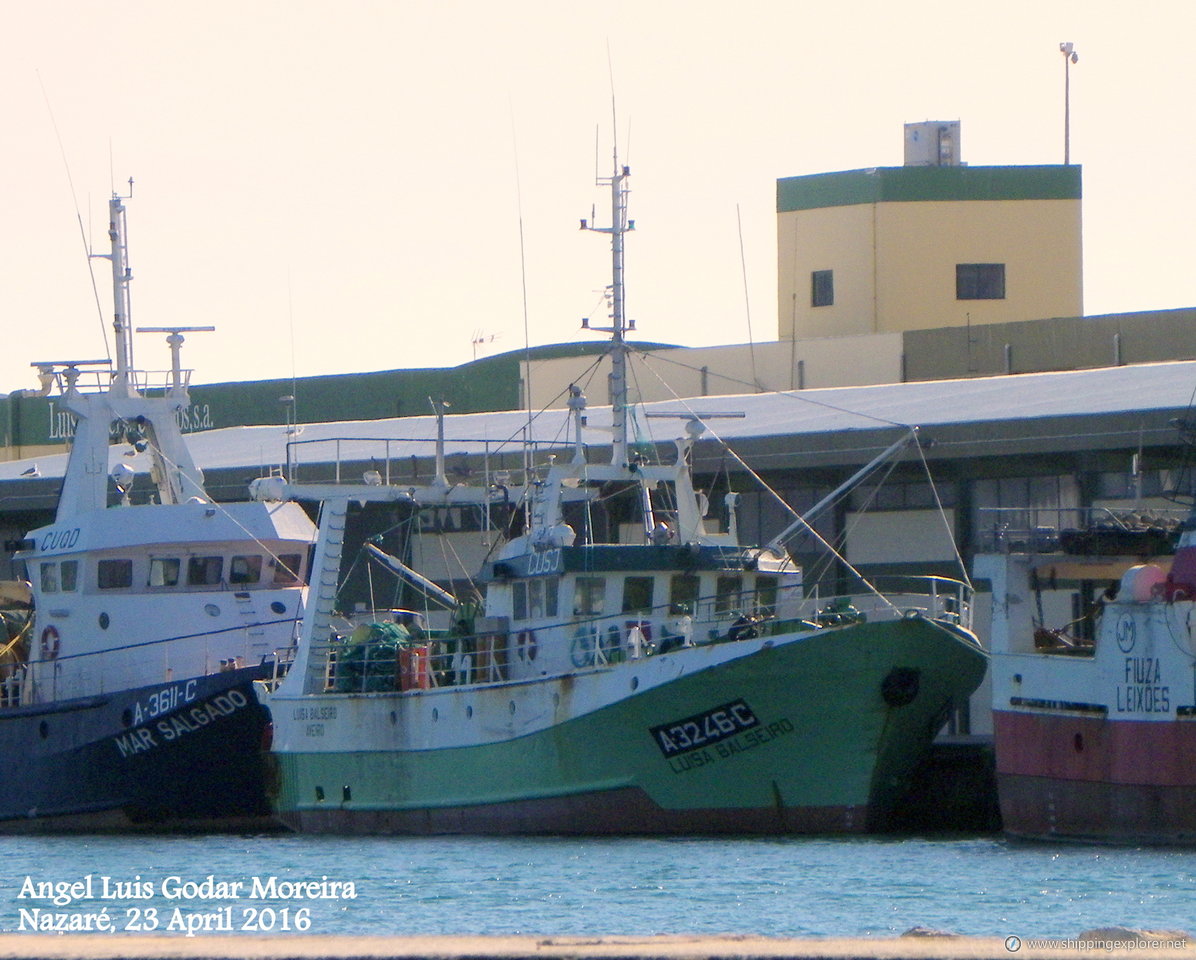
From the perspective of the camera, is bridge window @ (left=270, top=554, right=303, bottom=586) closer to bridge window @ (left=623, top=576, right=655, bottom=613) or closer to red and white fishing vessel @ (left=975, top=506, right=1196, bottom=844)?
bridge window @ (left=623, top=576, right=655, bottom=613)

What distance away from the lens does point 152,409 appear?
28.7 metres

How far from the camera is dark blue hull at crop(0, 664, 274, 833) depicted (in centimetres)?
2644

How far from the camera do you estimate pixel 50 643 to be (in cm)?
2867

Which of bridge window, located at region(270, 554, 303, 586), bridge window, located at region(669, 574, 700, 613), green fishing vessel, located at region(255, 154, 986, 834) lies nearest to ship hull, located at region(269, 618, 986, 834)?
green fishing vessel, located at region(255, 154, 986, 834)

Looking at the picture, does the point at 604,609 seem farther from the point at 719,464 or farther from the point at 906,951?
the point at 906,951

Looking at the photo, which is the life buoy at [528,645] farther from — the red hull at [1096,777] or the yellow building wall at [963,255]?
the yellow building wall at [963,255]

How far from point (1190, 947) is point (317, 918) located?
8.59 m

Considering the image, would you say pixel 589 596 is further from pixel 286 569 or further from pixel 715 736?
pixel 286 569

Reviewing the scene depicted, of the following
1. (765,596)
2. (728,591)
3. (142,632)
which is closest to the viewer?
(728,591)

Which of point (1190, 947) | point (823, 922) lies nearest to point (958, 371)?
point (823, 922)

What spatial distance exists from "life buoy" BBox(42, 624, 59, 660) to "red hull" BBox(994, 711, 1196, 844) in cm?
1260

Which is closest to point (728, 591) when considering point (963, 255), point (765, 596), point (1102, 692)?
point (765, 596)

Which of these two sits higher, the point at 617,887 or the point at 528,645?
the point at 528,645

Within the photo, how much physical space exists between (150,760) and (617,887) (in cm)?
998
